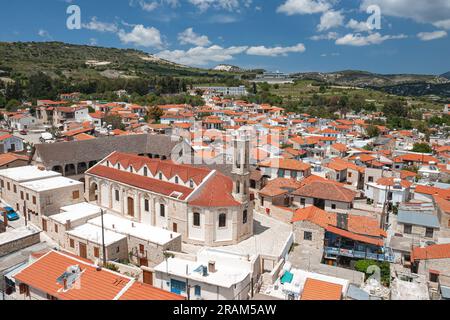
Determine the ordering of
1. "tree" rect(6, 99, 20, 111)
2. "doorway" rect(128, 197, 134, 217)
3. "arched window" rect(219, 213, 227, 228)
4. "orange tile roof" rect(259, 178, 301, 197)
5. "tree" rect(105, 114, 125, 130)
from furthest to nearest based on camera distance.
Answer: "tree" rect(6, 99, 20, 111), "tree" rect(105, 114, 125, 130), "orange tile roof" rect(259, 178, 301, 197), "doorway" rect(128, 197, 134, 217), "arched window" rect(219, 213, 227, 228)

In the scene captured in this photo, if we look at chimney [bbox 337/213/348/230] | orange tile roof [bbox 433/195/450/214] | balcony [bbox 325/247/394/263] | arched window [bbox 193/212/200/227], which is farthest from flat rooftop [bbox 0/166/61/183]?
orange tile roof [bbox 433/195/450/214]

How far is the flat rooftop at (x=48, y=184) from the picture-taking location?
33.4 meters

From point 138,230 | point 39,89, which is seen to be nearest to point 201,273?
point 138,230

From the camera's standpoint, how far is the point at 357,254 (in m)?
28.2

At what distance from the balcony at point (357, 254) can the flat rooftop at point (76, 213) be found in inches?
788

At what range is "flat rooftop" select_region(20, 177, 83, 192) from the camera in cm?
3338

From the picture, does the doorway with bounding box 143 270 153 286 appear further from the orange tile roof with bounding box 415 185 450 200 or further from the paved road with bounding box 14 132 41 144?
the paved road with bounding box 14 132 41 144

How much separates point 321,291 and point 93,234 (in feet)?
57.2

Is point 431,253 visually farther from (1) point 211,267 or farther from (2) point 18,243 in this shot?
(2) point 18,243

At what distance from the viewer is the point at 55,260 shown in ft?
68.9

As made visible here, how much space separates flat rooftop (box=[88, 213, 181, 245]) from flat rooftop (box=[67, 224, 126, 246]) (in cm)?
56
